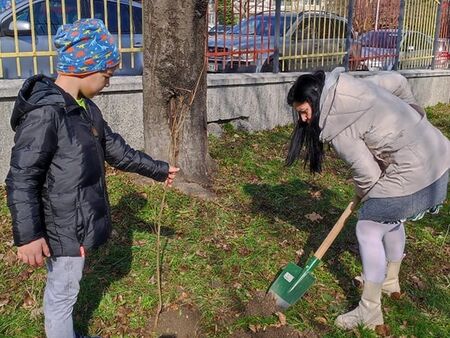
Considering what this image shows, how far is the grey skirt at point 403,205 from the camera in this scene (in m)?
2.66

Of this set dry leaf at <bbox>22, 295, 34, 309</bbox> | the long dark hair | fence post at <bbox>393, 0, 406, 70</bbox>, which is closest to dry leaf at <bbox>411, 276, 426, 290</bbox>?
the long dark hair

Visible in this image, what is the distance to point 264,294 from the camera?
3.16 metres

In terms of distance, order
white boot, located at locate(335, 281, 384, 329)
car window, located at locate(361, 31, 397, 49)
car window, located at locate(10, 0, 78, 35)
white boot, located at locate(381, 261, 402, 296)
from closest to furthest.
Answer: white boot, located at locate(335, 281, 384, 329) < white boot, located at locate(381, 261, 402, 296) < car window, located at locate(10, 0, 78, 35) < car window, located at locate(361, 31, 397, 49)

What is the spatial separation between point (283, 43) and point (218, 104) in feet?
5.37

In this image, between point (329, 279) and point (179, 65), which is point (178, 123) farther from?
point (329, 279)

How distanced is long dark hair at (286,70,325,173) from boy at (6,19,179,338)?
915mm

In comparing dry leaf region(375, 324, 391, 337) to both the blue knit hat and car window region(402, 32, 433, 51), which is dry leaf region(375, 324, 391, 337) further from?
car window region(402, 32, 433, 51)

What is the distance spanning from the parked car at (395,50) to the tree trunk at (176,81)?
5.80m

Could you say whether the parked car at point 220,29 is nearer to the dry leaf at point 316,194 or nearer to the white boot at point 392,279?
the dry leaf at point 316,194

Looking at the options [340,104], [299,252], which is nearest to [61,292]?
[340,104]

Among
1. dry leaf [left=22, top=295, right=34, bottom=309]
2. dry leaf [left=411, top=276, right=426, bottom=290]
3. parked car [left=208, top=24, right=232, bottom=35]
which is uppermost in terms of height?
parked car [left=208, top=24, right=232, bottom=35]

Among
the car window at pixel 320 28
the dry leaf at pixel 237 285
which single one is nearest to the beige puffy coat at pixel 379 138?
the dry leaf at pixel 237 285

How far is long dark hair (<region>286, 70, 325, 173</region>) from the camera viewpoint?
2590 mm

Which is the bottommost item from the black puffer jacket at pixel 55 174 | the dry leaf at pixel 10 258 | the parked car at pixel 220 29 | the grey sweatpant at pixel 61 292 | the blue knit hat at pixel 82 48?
the dry leaf at pixel 10 258
